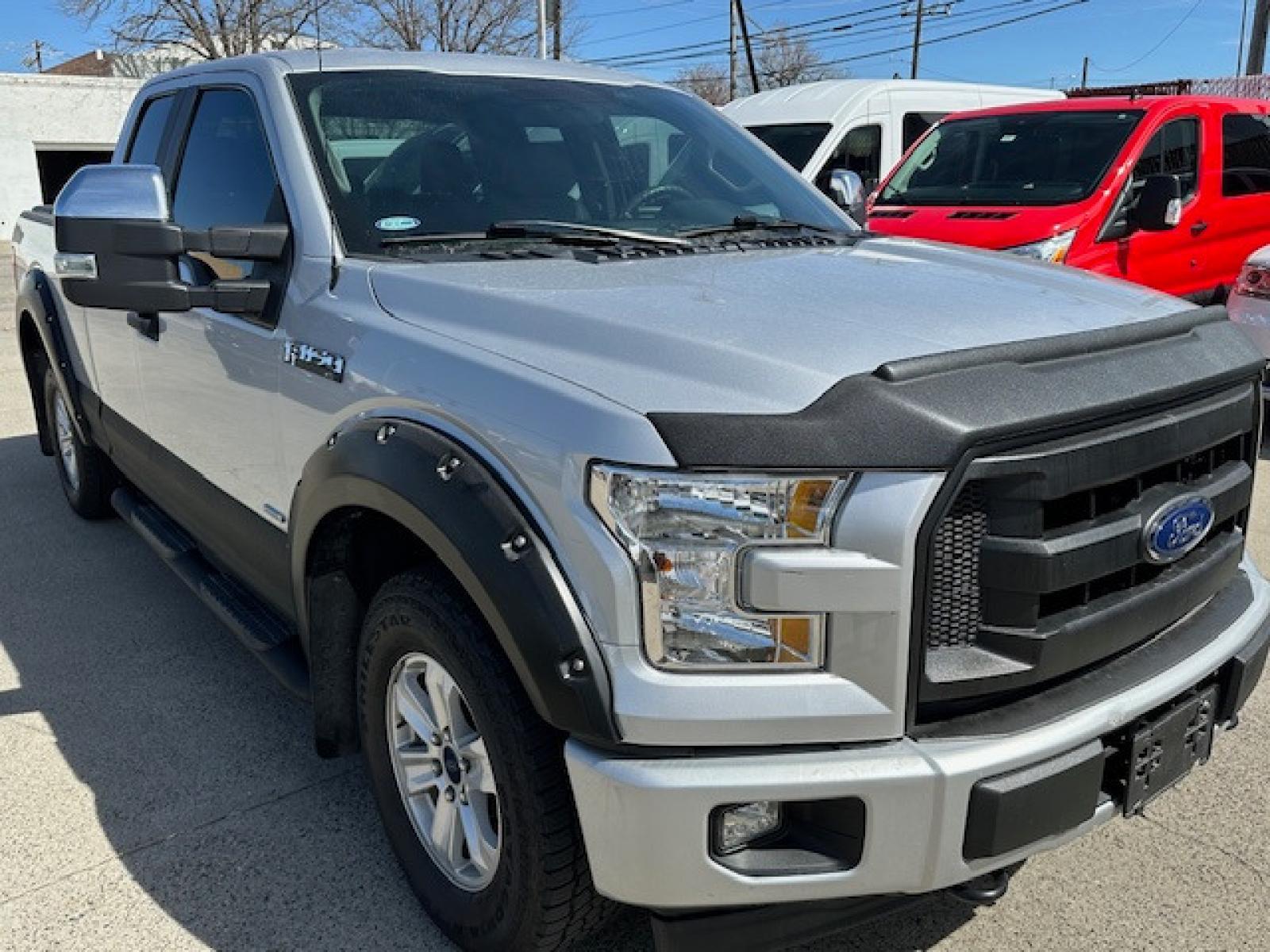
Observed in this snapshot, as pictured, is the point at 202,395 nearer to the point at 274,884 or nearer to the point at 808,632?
the point at 274,884

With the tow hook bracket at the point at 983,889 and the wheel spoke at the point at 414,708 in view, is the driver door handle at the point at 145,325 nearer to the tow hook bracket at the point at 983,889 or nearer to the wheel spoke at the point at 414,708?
the wheel spoke at the point at 414,708

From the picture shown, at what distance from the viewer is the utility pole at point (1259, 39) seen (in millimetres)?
19359

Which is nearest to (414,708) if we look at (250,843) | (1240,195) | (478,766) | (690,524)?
(478,766)

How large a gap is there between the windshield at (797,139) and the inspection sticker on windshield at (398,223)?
361 inches

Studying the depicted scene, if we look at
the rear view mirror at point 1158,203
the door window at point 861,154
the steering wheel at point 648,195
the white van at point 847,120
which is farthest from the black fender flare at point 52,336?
the door window at point 861,154

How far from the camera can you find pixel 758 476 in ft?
5.97

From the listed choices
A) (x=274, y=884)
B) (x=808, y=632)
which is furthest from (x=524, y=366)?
(x=274, y=884)

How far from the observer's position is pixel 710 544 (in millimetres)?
1844

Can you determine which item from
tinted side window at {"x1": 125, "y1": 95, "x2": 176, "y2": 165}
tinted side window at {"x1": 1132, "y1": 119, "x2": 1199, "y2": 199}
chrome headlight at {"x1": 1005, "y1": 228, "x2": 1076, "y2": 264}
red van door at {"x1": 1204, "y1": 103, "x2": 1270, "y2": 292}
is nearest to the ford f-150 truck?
tinted side window at {"x1": 125, "y1": 95, "x2": 176, "y2": 165}

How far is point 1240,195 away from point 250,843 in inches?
310

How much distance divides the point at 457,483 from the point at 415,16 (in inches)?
1679

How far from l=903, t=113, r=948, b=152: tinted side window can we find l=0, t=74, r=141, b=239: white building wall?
24727 mm

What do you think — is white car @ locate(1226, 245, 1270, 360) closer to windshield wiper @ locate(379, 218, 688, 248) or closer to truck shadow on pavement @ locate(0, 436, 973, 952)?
windshield wiper @ locate(379, 218, 688, 248)

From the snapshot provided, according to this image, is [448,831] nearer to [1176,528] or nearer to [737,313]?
[737,313]
